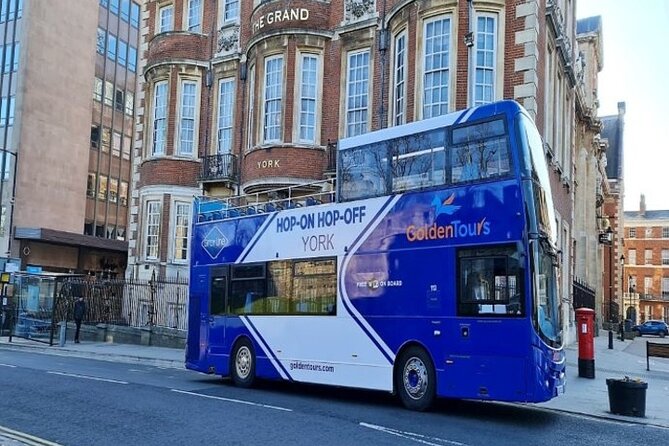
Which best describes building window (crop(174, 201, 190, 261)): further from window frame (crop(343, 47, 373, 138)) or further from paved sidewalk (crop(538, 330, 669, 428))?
paved sidewalk (crop(538, 330, 669, 428))

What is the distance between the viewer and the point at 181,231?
27.8 metres

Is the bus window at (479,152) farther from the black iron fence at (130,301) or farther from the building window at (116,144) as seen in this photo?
the building window at (116,144)

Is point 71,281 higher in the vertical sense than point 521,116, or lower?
lower

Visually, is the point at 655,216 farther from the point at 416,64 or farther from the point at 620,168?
the point at 416,64

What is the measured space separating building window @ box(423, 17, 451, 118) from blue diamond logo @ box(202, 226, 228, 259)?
709 centimetres

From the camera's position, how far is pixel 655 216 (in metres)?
101

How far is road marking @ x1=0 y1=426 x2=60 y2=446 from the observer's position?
8328 millimetres

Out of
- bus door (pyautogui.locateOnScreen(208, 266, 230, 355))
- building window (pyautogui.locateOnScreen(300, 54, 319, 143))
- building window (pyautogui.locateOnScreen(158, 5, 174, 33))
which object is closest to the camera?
bus door (pyautogui.locateOnScreen(208, 266, 230, 355))

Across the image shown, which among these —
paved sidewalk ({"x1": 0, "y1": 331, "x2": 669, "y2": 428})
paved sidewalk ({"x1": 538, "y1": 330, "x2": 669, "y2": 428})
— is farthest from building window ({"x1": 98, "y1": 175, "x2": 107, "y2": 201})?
paved sidewalk ({"x1": 538, "y1": 330, "x2": 669, "y2": 428})

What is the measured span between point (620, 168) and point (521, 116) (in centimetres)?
5765

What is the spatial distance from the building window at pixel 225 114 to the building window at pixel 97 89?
3159 cm

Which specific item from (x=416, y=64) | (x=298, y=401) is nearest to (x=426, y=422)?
(x=298, y=401)

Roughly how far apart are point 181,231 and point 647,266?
8227 cm

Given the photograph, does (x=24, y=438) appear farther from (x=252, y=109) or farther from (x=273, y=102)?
(x=252, y=109)
